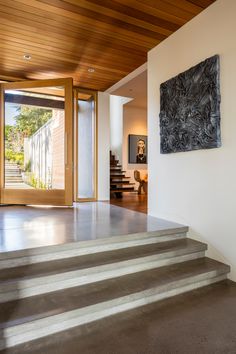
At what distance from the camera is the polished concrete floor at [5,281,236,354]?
1532 mm

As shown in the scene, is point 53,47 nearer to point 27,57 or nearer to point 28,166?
point 27,57

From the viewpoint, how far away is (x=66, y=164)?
4672 millimetres

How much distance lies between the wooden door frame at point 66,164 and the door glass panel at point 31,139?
8 cm

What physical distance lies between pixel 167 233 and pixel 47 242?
1.38 m

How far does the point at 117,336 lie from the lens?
164cm

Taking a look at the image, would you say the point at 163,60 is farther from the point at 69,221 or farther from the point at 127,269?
the point at 127,269

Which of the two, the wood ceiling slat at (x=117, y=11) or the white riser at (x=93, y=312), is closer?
the white riser at (x=93, y=312)

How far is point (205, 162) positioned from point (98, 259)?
5.27ft

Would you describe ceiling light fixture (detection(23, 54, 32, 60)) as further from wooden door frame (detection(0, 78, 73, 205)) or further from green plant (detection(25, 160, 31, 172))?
green plant (detection(25, 160, 31, 172))

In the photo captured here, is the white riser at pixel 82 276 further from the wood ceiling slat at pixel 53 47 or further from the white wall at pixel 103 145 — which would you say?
the white wall at pixel 103 145

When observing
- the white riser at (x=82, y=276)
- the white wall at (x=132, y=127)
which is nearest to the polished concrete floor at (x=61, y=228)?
the white riser at (x=82, y=276)

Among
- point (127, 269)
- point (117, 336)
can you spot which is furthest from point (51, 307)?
point (127, 269)

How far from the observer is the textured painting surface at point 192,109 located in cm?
264

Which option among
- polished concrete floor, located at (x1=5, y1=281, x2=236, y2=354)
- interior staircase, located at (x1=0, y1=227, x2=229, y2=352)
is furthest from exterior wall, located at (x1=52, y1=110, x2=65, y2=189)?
polished concrete floor, located at (x1=5, y1=281, x2=236, y2=354)
